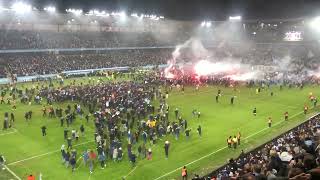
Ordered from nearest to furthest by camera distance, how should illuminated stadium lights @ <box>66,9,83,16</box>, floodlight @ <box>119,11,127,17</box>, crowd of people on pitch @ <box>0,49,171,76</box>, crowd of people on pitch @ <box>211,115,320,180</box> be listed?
crowd of people on pitch @ <box>211,115,320,180</box> → crowd of people on pitch @ <box>0,49,171,76</box> → illuminated stadium lights @ <box>66,9,83,16</box> → floodlight @ <box>119,11,127,17</box>

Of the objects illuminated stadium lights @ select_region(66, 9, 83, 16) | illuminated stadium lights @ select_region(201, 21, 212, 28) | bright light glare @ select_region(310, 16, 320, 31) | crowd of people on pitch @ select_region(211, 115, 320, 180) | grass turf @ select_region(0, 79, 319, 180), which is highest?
illuminated stadium lights @ select_region(66, 9, 83, 16)

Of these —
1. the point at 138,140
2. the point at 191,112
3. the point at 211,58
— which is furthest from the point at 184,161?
the point at 211,58

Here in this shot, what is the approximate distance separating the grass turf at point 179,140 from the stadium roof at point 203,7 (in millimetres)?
36294

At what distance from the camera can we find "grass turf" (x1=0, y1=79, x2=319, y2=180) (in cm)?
2428

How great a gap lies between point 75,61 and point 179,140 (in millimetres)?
46878

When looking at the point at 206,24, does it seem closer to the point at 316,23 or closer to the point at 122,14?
the point at 122,14

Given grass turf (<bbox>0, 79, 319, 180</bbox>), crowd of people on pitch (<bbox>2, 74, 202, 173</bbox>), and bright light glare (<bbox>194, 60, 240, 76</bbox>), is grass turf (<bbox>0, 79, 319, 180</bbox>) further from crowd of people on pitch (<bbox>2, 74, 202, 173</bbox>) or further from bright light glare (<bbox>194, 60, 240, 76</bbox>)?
bright light glare (<bbox>194, 60, 240, 76</bbox>)

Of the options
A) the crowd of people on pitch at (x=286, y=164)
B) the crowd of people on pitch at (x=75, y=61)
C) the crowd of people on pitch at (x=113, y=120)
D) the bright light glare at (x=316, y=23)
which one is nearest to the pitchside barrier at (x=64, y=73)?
the crowd of people on pitch at (x=75, y=61)

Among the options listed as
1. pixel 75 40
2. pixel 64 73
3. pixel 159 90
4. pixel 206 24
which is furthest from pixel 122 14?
pixel 159 90

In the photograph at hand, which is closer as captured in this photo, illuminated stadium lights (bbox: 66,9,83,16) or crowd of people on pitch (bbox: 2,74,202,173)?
crowd of people on pitch (bbox: 2,74,202,173)

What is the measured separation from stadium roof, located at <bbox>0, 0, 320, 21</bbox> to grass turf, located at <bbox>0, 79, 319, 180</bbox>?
36294 millimetres

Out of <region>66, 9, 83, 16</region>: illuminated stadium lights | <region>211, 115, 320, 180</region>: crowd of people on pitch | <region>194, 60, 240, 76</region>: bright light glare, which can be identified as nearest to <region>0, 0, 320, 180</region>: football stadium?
<region>211, 115, 320, 180</region>: crowd of people on pitch

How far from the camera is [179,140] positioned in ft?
99.1

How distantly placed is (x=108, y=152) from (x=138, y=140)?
13.8ft
